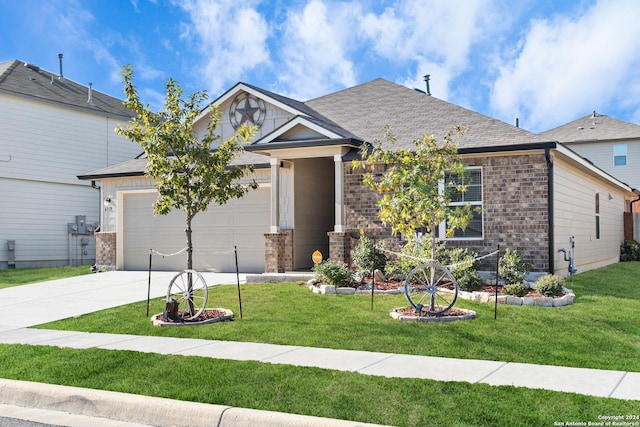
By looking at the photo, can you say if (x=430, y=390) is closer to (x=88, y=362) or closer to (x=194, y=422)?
(x=194, y=422)

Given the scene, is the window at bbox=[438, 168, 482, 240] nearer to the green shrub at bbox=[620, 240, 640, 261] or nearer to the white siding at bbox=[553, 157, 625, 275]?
the white siding at bbox=[553, 157, 625, 275]

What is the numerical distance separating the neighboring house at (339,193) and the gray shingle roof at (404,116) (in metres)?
0.03

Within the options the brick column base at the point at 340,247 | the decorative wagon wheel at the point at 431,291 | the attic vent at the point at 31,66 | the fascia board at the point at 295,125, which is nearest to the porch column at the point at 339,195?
the brick column base at the point at 340,247

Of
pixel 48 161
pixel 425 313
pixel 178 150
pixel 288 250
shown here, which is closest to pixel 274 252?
pixel 288 250

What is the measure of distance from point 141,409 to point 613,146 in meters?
34.7

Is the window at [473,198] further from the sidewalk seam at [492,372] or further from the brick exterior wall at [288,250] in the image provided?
the sidewalk seam at [492,372]

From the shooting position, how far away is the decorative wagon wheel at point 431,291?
34.1 feet

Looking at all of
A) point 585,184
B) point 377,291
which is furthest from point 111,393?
point 585,184

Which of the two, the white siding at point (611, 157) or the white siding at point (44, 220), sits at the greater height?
the white siding at point (611, 157)

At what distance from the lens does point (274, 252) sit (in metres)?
16.6

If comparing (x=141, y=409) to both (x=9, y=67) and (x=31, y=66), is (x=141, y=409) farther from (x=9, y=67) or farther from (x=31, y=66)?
(x=31, y=66)

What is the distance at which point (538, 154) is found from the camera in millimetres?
14234

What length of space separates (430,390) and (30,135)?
22.6 meters

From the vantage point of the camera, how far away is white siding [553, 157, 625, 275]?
15.4m
